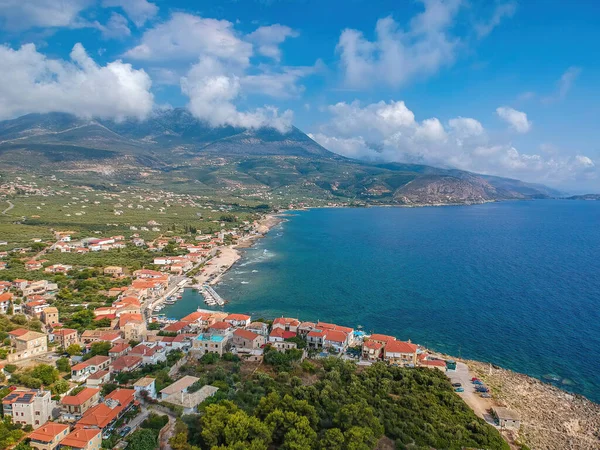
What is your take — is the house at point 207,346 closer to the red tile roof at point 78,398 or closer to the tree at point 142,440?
the red tile roof at point 78,398

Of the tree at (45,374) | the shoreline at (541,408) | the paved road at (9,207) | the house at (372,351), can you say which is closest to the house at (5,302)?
the tree at (45,374)

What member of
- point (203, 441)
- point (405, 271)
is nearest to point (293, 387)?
point (203, 441)

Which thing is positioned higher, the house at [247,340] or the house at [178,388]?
the house at [178,388]

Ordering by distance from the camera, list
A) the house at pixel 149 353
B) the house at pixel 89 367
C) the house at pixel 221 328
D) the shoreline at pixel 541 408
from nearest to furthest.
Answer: the shoreline at pixel 541 408
the house at pixel 89 367
the house at pixel 149 353
the house at pixel 221 328

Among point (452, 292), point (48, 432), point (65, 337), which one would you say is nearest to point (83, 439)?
point (48, 432)

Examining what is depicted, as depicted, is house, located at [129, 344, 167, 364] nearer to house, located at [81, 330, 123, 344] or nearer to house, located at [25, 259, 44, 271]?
house, located at [81, 330, 123, 344]

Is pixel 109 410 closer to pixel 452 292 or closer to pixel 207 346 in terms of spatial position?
pixel 207 346

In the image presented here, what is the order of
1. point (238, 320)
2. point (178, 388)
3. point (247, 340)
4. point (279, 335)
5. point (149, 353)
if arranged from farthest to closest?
point (238, 320)
point (279, 335)
point (247, 340)
point (149, 353)
point (178, 388)

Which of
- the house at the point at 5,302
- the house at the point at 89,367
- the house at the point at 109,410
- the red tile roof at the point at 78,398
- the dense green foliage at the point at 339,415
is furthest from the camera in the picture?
the house at the point at 5,302
